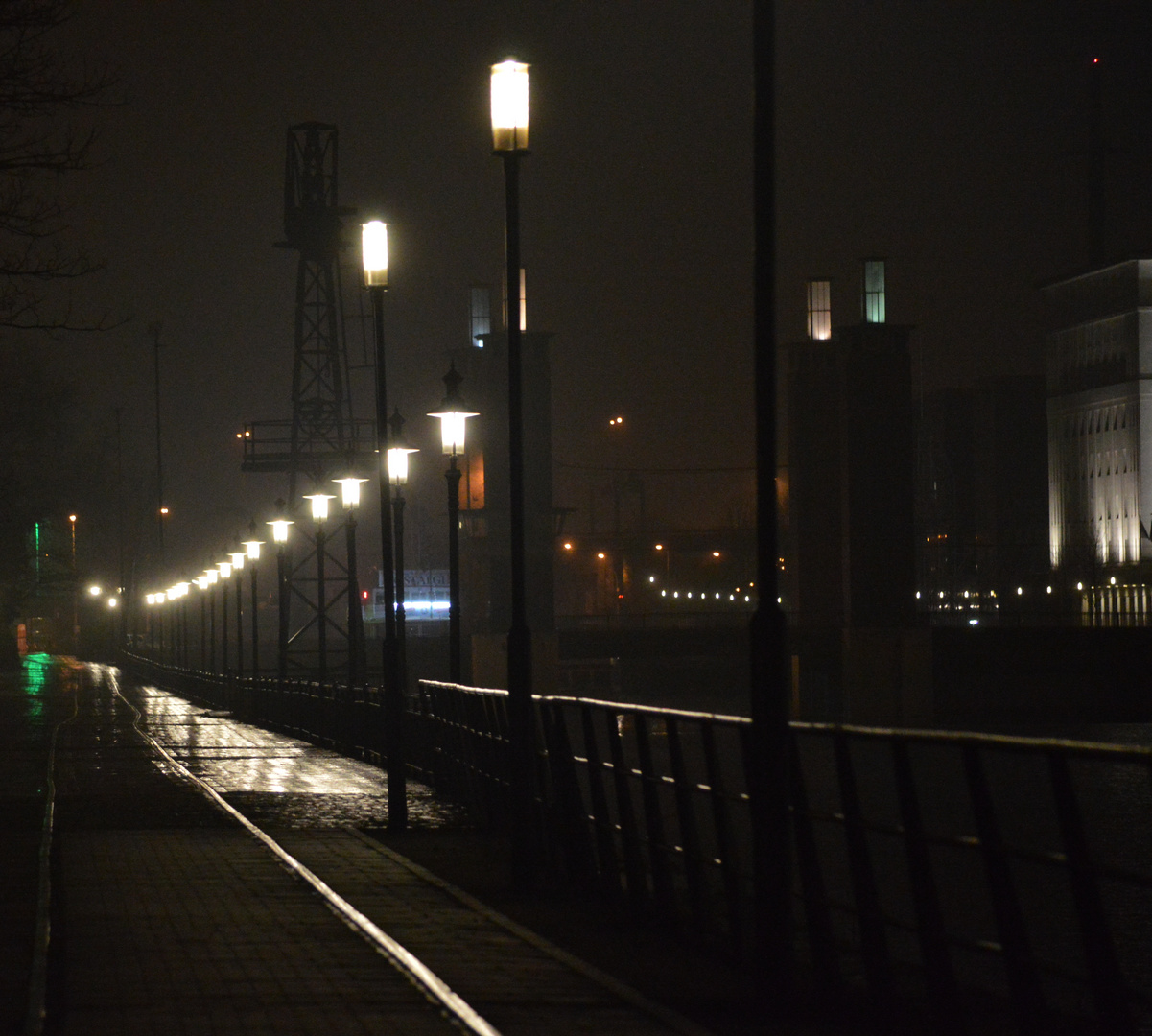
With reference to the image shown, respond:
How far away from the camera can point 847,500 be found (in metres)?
92.6

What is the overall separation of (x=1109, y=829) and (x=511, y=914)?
117 ft

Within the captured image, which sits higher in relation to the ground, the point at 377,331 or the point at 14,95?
the point at 14,95

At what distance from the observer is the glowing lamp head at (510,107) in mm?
14672

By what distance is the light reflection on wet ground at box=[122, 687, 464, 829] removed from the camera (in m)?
20.6

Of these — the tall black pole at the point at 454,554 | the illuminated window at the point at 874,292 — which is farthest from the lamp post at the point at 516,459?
the illuminated window at the point at 874,292

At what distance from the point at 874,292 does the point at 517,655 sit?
9073 cm

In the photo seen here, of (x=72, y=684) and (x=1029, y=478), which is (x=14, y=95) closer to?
(x=72, y=684)

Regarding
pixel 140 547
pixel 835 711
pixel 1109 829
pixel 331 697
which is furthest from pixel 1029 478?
pixel 331 697

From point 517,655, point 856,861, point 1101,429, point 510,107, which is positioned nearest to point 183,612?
point 1101,429

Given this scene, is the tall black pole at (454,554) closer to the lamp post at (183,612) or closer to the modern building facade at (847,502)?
the modern building facade at (847,502)

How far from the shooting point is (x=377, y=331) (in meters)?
20.3

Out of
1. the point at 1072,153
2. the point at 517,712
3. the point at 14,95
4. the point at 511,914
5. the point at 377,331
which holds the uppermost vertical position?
the point at 1072,153

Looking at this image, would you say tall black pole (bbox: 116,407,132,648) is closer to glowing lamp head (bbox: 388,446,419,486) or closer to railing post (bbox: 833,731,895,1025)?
glowing lamp head (bbox: 388,446,419,486)

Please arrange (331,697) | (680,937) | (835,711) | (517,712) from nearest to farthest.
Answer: (680,937) → (517,712) → (331,697) → (835,711)
